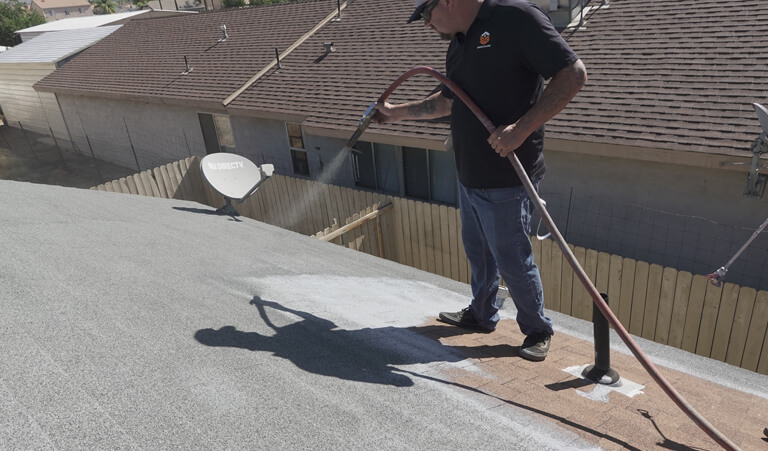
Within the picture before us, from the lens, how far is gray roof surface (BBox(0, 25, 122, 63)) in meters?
21.9

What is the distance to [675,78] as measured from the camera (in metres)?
7.51

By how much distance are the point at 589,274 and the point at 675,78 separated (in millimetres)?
3461

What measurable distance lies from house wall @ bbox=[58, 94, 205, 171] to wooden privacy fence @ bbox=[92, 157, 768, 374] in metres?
5.24

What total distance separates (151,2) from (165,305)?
8327cm

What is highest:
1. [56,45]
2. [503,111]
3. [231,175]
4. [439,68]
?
[503,111]

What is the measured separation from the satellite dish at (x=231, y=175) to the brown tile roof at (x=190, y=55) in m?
5.81

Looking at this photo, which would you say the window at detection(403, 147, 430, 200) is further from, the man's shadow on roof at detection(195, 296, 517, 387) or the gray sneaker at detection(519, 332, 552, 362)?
the gray sneaker at detection(519, 332, 552, 362)

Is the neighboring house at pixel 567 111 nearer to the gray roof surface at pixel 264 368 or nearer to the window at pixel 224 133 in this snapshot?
the window at pixel 224 133

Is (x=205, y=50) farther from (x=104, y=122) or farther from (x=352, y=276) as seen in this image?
(x=352, y=276)

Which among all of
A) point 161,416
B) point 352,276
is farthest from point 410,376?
point 352,276

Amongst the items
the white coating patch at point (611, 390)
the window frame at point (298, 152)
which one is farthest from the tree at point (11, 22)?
the white coating patch at point (611, 390)

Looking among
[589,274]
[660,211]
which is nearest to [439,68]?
[660,211]

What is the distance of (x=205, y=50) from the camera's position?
16375 mm

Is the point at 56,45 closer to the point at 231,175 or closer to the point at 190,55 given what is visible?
the point at 190,55
